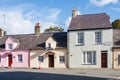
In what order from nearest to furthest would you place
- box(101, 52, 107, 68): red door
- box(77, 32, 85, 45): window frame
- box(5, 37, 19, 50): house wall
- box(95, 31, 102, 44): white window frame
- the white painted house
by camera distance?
1. the white painted house
2. box(101, 52, 107, 68): red door
3. box(95, 31, 102, 44): white window frame
4. box(77, 32, 85, 45): window frame
5. box(5, 37, 19, 50): house wall

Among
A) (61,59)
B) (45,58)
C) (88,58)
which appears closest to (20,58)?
(45,58)

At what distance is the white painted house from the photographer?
39.9 metres

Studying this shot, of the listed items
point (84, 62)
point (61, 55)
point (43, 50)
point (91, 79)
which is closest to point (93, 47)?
point (84, 62)

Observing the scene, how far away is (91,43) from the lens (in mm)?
40688

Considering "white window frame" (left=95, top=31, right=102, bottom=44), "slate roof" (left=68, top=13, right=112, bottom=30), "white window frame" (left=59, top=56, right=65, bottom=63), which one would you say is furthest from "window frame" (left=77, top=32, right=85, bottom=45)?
"white window frame" (left=59, top=56, right=65, bottom=63)

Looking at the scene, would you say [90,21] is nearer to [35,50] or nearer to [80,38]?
[80,38]

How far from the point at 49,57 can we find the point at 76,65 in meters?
4.75

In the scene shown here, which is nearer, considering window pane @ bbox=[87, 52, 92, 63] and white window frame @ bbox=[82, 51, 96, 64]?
white window frame @ bbox=[82, 51, 96, 64]

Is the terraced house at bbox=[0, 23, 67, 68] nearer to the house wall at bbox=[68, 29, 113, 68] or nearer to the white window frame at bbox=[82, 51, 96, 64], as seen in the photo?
the house wall at bbox=[68, 29, 113, 68]

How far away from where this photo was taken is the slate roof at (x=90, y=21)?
40688mm

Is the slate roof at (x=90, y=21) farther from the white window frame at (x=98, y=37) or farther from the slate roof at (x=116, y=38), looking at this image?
the slate roof at (x=116, y=38)

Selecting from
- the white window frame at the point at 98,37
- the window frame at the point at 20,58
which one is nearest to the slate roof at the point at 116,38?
the white window frame at the point at 98,37

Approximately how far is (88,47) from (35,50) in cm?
900

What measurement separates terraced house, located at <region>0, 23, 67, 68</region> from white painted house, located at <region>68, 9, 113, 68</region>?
1809 millimetres
